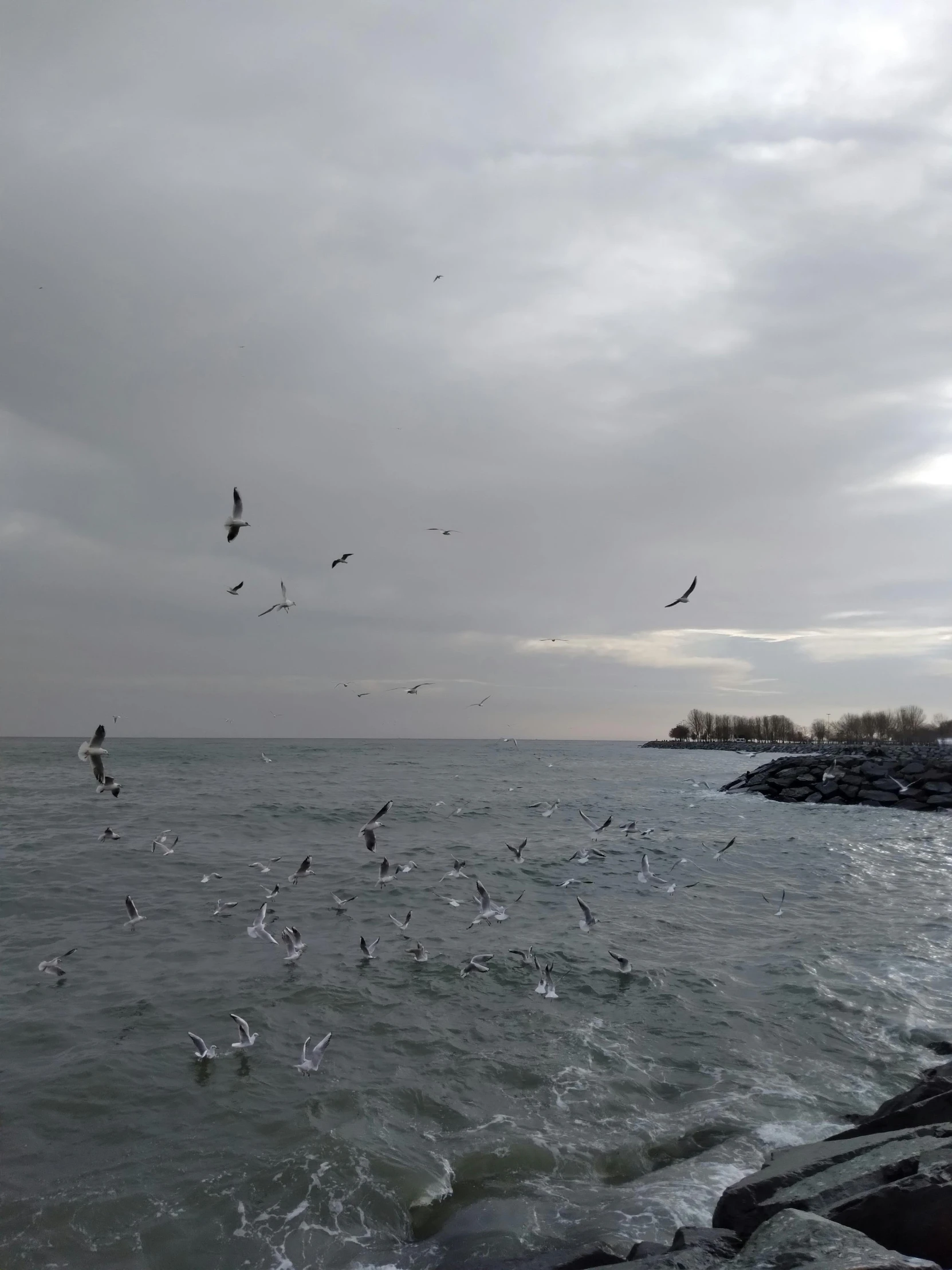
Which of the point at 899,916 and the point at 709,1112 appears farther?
the point at 899,916

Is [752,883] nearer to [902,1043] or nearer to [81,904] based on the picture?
[902,1043]

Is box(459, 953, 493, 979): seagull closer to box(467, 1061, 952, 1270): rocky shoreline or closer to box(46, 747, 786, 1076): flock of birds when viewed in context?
box(46, 747, 786, 1076): flock of birds

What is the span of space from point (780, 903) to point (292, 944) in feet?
33.4

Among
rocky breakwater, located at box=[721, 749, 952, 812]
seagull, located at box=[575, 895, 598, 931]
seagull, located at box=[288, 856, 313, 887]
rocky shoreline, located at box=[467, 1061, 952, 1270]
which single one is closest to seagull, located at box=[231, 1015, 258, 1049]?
rocky shoreline, located at box=[467, 1061, 952, 1270]

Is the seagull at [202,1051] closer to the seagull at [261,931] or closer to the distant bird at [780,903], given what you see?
the seagull at [261,931]

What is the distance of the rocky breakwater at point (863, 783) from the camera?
35375mm

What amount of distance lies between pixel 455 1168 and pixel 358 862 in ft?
47.4

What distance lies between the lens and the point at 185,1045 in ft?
28.4

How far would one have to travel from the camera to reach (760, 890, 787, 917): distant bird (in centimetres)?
1501

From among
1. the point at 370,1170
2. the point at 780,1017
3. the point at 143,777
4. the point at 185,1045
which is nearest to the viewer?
the point at 370,1170

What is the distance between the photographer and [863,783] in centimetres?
3881

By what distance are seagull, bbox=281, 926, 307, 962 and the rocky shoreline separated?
6.88m

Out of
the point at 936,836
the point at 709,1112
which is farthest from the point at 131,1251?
the point at 936,836

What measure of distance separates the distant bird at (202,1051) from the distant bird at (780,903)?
35.5ft
